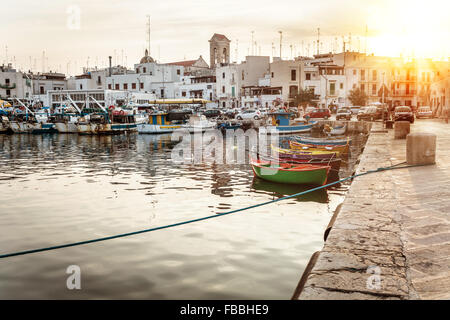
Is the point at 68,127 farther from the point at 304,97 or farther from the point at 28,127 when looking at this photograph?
the point at 304,97

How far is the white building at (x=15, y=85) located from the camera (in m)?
84.1

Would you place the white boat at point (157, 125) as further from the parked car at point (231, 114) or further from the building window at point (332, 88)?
the building window at point (332, 88)

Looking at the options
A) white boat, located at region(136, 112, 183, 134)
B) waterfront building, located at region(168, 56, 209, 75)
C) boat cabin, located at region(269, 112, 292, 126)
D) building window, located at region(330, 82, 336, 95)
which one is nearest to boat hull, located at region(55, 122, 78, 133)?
white boat, located at region(136, 112, 183, 134)

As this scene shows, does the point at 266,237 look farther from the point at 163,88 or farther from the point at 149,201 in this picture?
the point at 163,88

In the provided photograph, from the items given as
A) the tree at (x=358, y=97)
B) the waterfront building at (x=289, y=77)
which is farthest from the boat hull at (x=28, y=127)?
the tree at (x=358, y=97)

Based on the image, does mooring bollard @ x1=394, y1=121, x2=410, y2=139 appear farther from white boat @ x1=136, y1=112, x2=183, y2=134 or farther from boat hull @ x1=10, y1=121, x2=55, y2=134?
boat hull @ x1=10, y1=121, x2=55, y2=134

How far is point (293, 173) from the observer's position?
52.1 feet

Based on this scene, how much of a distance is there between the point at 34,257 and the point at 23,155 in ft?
72.8

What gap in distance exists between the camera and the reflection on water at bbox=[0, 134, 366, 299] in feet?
24.6

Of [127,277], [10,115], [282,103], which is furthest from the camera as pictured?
[282,103]

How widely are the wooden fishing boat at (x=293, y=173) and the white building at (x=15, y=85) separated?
260ft

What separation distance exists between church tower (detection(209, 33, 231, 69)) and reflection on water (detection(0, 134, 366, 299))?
7239cm

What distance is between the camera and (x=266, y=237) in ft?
32.6
